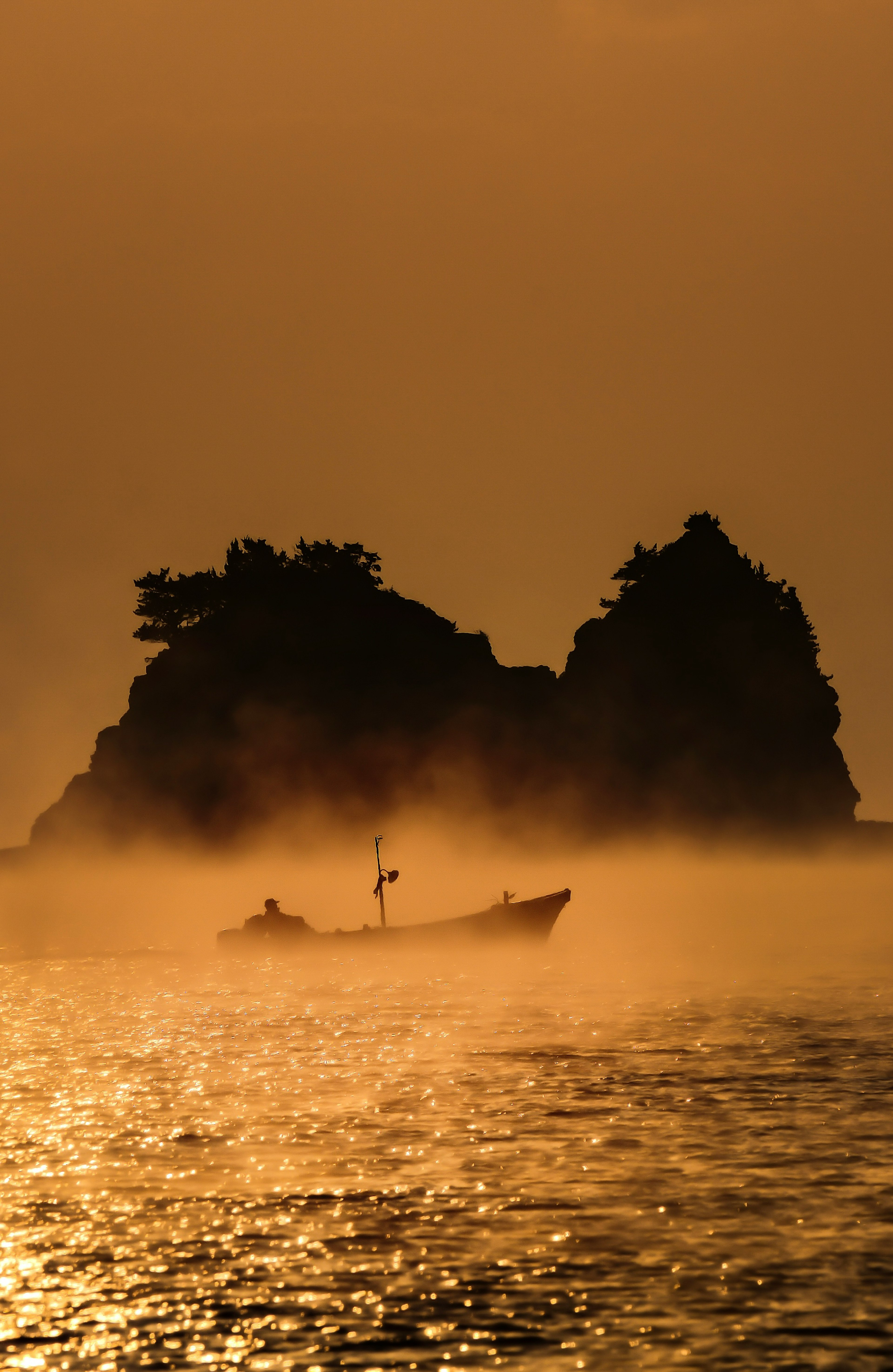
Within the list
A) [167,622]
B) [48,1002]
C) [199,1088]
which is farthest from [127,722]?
[199,1088]

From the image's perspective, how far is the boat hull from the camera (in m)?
63.5

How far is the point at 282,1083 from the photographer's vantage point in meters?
35.6

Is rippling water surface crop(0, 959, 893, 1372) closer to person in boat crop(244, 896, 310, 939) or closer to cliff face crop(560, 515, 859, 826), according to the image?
person in boat crop(244, 896, 310, 939)

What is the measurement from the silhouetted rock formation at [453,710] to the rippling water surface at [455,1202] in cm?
10371

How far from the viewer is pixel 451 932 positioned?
6366 cm

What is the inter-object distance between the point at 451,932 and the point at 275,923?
381 inches

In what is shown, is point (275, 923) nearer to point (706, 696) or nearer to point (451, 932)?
point (451, 932)

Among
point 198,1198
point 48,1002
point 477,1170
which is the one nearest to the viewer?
point 198,1198

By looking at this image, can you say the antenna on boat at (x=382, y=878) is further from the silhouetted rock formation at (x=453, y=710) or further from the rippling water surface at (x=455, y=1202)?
the silhouetted rock formation at (x=453, y=710)

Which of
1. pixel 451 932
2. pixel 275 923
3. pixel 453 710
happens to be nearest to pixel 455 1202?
pixel 451 932

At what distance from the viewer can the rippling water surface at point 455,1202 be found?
607 inches

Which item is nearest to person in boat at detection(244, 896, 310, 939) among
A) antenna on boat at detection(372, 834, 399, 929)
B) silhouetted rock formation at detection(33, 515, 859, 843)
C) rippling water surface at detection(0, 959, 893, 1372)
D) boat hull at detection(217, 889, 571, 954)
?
boat hull at detection(217, 889, 571, 954)

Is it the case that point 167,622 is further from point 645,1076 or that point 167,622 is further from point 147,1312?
point 147,1312

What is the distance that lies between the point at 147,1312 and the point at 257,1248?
2935 mm
